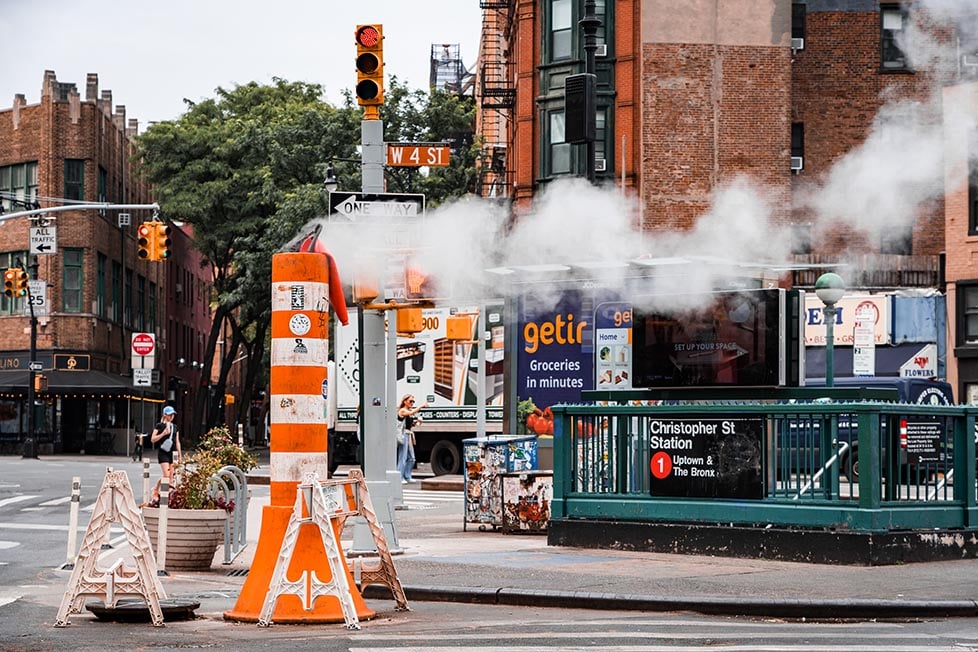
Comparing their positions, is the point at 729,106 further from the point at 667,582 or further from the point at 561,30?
the point at 667,582

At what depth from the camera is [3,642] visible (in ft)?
31.7

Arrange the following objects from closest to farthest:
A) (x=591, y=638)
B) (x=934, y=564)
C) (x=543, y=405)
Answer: (x=591, y=638)
(x=934, y=564)
(x=543, y=405)

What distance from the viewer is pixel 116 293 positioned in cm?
6481

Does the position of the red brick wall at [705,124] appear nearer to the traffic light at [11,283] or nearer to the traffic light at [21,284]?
the traffic light at [11,283]

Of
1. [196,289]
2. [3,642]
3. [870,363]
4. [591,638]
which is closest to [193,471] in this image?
[3,642]

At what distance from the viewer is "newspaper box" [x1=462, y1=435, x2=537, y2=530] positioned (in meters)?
18.4

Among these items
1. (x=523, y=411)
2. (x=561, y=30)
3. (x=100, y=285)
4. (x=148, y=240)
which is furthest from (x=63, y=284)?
(x=523, y=411)

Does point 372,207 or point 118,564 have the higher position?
point 372,207

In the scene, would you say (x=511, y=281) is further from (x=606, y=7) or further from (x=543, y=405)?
(x=606, y=7)

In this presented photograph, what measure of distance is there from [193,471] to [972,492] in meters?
7.75

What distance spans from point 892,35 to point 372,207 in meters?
36.6

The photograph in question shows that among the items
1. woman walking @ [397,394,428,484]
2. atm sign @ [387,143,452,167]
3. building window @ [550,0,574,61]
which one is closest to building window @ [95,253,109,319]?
building window @ [550,0,574,61]

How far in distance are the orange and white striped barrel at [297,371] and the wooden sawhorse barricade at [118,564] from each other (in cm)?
99

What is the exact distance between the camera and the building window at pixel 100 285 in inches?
2400
